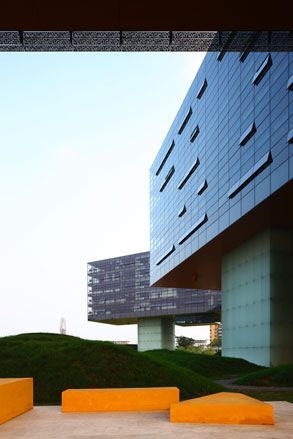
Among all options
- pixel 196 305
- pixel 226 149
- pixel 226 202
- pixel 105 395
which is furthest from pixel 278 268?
pixel 196 305

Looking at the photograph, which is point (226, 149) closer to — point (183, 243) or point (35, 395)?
point (183, 243)

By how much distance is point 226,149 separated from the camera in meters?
45.2

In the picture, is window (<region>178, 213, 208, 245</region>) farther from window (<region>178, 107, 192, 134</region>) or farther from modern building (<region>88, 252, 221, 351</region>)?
modern building (<region>88, 252, 221, 351</region>)

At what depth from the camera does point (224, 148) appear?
4578 cm

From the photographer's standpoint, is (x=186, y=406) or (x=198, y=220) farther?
(x=198, y=220)

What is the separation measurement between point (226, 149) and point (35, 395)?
3037cm

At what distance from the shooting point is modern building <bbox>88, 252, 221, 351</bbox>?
399 ft

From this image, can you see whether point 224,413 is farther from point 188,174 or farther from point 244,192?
point 188,174

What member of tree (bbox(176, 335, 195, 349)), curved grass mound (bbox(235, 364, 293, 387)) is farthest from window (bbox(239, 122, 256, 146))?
tree (bbox(176, 335, 195, 349))

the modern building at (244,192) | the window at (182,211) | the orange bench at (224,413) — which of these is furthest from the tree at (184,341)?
the orange bench at (224,413)

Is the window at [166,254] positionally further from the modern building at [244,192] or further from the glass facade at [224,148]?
the modern building at [244,192]

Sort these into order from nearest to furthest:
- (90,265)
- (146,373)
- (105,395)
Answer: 1. (105,395)
2. (146,373)
3. (90,265)

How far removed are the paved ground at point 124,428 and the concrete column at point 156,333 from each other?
372ft

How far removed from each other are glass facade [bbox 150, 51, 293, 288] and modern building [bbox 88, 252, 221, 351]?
5242 cm
